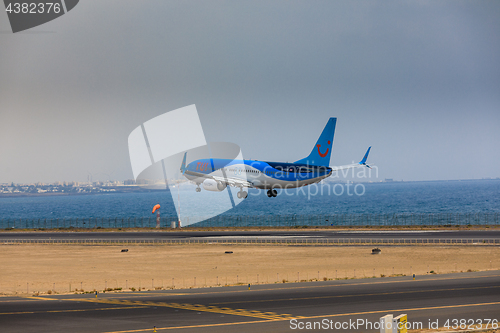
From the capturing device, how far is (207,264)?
6294 cm

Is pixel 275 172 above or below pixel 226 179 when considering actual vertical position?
above

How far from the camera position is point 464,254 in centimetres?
6625

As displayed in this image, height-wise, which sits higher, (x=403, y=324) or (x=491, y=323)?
(x=403, y=324)

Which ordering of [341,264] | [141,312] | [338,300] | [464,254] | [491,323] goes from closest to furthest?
1. [491,323]
2. [141,312]
3. [338,300]
4. [341,264]
5. [464,254]

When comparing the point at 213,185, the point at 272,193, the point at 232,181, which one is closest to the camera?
the point at 272,193

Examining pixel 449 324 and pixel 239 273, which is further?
pixel 239 273

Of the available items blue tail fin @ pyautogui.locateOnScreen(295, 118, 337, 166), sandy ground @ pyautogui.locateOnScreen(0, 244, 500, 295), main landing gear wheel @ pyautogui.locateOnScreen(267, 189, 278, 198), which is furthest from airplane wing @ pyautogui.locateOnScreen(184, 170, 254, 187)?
sandy ground @ pyautogui.locateOnScreen(0, 244, 500, 295)

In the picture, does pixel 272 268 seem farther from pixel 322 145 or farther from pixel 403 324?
pixel 403 324

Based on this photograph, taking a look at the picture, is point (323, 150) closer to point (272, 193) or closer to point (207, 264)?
point (272, 193)

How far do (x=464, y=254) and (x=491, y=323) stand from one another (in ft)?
136

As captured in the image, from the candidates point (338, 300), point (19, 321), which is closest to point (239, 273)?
point (338, 300)

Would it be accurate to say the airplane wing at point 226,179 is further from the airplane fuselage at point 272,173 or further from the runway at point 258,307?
the runway at point 258,307

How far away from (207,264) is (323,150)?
3244 centimetres

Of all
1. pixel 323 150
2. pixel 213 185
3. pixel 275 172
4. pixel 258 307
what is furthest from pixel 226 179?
pixel 258 307
